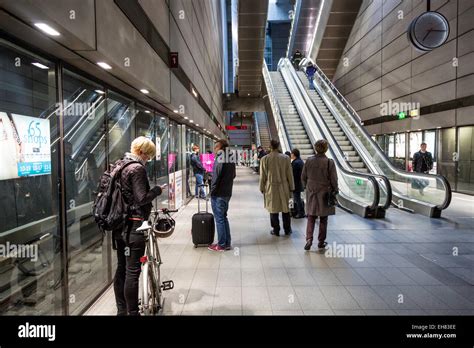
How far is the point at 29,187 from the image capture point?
3748mm

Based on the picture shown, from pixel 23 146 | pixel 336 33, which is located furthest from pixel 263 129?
pixel 23 146

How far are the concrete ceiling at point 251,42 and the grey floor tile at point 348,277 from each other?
14.5 meters

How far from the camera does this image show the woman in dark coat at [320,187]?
17.3 ft

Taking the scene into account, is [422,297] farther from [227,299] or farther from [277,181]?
[277,181]

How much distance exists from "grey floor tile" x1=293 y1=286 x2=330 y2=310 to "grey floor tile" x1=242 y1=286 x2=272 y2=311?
34cm

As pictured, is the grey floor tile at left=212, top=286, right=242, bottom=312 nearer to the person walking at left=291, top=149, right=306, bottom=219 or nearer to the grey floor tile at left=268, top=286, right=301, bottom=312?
the grey floor tile at left=268, top=286, right=301, bottom=312

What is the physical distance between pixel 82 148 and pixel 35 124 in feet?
9.69

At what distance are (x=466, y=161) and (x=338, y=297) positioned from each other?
394 inches

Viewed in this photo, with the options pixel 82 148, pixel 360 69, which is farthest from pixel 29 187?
pixel 360 69

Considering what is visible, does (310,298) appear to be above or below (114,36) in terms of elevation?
below

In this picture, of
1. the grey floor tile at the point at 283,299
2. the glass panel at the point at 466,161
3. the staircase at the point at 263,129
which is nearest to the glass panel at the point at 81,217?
the grey floor tile at the point at 283,299

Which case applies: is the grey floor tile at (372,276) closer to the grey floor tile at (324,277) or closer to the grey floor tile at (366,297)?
the grey floor tile at (366,297)

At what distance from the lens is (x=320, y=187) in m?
5.32

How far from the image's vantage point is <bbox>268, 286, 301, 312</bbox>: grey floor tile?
11.2 ft
